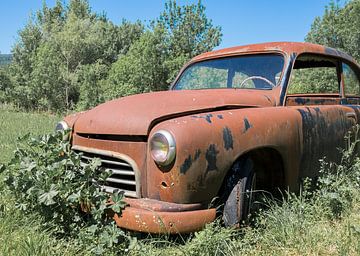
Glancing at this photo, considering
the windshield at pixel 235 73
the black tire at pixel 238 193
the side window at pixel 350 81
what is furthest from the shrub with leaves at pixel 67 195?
the side window at pixel 350 81

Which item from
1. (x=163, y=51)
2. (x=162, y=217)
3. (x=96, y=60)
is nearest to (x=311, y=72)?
(x=162, y=217)

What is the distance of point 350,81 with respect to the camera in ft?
15.7

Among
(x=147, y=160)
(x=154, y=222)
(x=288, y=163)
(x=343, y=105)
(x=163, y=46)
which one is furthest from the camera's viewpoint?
(x=163, y=46)

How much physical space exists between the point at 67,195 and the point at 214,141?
105cm

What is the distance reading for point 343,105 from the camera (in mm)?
4207

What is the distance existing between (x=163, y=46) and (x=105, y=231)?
29.6m

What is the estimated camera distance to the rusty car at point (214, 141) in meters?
2.52

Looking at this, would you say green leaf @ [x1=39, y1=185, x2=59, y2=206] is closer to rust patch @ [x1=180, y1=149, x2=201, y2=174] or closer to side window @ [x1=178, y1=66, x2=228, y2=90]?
rust patch @ [x1=180, y1=149, x2=201, y2=174]

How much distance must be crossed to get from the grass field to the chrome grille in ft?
1.24

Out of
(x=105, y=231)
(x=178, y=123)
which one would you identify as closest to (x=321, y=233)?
(x=178, y=123)

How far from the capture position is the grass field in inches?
97.7

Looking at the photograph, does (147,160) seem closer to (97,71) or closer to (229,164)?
(229,164)

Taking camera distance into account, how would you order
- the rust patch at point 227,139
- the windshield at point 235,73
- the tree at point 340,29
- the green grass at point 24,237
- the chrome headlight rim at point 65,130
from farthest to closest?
the tree at point 340,29
the windshield at point 235,73
the chrome headlight rim at point 65,130
the rust patch at point 227,139
the green grass at point 24,237

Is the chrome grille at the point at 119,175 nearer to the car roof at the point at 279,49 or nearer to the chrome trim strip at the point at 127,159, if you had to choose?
the chrome trim strip at the point at 127,159
